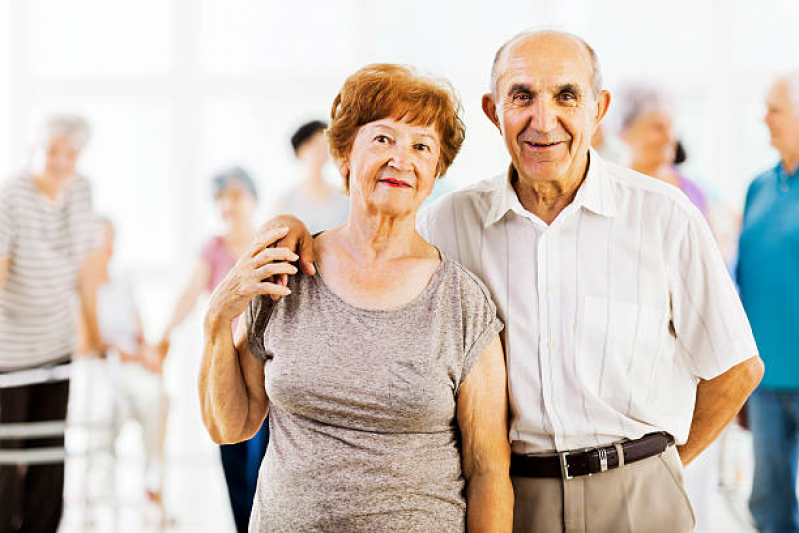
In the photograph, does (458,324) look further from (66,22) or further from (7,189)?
(66,22)

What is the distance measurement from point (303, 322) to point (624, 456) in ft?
2.03

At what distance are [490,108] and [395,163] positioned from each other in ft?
0.97

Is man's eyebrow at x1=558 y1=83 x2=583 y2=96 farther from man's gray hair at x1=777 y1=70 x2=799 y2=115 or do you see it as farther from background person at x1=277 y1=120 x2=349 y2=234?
background person at x1=277 y1=120 x2=349 y2=234

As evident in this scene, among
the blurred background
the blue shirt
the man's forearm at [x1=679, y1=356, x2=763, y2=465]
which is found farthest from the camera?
the blurred background

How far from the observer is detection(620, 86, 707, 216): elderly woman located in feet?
9.71

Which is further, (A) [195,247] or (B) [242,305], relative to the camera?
(A) [195,247]

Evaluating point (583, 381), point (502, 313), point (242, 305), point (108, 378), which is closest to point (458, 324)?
point (502, 313)

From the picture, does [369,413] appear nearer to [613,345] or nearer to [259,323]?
[259,323]

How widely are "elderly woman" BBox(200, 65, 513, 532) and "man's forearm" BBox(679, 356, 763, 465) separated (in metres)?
0.44

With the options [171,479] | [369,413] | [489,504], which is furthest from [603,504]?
[171,479]

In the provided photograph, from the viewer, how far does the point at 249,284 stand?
143cm

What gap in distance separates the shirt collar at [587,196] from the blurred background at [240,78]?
4202 mm

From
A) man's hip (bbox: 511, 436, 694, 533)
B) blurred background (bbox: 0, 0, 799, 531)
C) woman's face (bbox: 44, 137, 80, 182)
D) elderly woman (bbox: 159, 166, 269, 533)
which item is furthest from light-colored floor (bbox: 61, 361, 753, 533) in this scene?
man's hip (bbox: 511, 436, 694, 533)

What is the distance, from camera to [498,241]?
1609 mm
